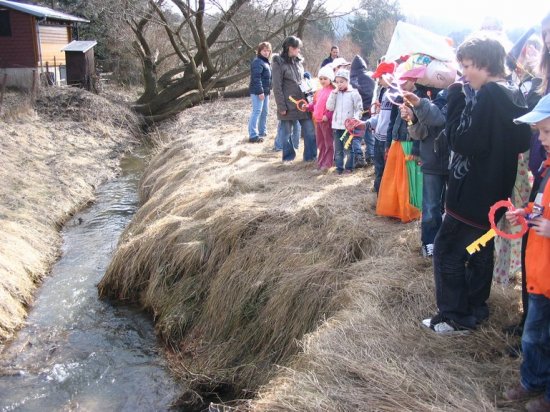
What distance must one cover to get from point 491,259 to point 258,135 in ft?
21.9

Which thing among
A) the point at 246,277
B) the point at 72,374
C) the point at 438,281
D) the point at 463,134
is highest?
the point at 463,134

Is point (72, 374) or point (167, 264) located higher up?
point (167, 264)

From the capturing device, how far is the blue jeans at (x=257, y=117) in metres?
8.93

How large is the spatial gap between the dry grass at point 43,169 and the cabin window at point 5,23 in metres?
6.34

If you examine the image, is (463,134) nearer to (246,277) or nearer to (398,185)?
(398,185)

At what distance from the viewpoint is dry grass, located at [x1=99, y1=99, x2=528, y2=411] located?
8.69 feet

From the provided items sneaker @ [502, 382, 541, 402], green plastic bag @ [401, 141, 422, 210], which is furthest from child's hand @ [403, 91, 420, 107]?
sneaker @ [502, 382, 541, 402]

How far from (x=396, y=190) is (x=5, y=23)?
67.2ft

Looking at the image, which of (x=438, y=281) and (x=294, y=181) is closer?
(x=438, y=281)

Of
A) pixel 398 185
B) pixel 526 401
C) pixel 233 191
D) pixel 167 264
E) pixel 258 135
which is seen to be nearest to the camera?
pixel 526 401

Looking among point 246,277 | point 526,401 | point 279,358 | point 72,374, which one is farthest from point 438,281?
point 72,374

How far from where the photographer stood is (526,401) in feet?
7.86

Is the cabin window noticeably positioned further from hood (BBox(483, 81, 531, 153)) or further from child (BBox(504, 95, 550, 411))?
child (BBox(504, 95, 550, 411))

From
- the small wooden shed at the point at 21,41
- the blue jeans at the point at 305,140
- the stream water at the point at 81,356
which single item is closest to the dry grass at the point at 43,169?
the stream water at the point at 81,356
